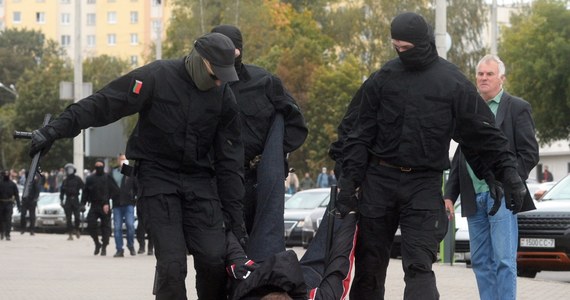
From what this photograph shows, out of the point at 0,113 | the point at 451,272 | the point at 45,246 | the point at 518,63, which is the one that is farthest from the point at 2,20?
the point at 451,272

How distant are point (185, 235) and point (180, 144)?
0.55 meters

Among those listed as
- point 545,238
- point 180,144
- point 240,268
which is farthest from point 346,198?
point 545,238

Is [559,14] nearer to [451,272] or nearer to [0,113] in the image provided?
[451,272]

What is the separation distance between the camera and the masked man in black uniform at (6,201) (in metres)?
33.6

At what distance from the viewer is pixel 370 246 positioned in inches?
347

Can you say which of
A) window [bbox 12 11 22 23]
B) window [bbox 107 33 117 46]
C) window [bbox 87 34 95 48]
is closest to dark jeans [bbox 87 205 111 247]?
window [bbox 107 33 117 46]

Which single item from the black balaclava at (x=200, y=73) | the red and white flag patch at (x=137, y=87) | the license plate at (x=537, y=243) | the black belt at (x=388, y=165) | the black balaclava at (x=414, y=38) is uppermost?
the black balaclava at (x=414, y=38)

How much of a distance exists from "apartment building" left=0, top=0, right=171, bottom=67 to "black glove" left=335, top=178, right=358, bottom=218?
12405 cm

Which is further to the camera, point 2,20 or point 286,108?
point 2,20

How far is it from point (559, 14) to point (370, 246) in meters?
44.2

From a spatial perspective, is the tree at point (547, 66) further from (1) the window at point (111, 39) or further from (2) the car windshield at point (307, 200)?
(1) the window at point (111, 39)

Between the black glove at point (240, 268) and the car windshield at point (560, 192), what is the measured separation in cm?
1049

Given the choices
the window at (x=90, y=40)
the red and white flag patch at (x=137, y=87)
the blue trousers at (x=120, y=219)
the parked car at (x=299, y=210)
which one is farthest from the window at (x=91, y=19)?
the red and white flag patch at (x=137, y=87)

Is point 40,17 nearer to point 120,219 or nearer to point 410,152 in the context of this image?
point 120,219
